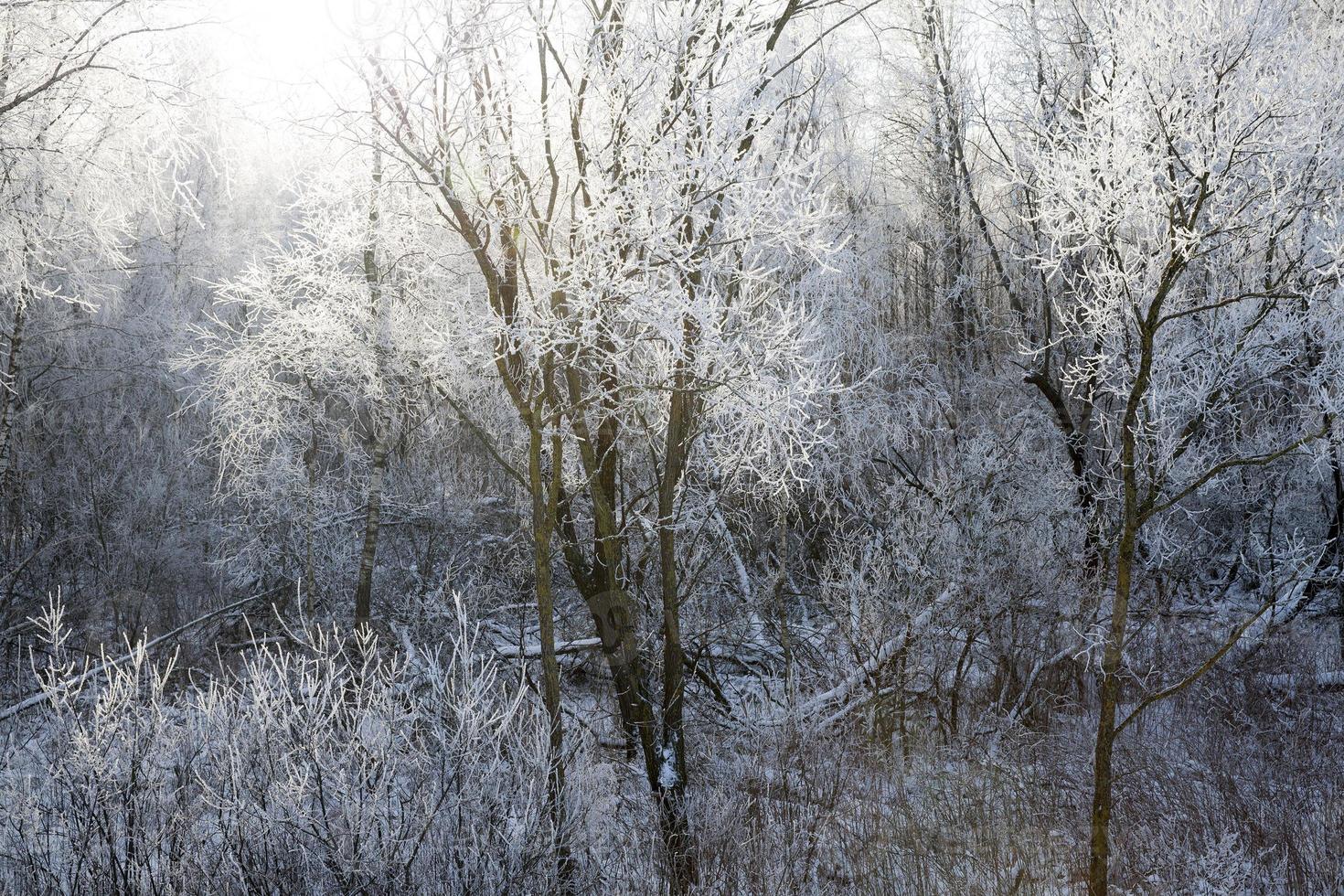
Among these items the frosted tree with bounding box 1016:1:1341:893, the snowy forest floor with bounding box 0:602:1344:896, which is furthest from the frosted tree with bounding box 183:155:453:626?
the frosted tree with bounding box 1016:1:1341:893

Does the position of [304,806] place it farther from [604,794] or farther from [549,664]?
[604,794]

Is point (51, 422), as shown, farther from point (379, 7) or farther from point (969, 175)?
point (969, 175)

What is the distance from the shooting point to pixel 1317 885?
6.01 metres

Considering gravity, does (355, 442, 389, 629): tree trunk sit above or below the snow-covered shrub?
above

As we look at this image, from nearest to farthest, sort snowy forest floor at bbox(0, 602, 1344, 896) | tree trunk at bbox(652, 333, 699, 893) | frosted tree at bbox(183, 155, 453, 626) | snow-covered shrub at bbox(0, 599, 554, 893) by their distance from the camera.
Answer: snow-covered shrub at bbox(0, 599, 554, 893) → snowy forest floor at bbox(0, 602, 1344, 896) → tree trunk at bbox(652, 333, 699, 893) → frosted tree at bbox(183, 155, 453, 626)

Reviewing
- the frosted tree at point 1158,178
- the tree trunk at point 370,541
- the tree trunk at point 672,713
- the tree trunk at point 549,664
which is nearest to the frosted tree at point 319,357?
the tree trunk at point 370,541

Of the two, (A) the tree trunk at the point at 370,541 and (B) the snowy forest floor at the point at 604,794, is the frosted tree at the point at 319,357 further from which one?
(B) the snowy forest floor at the point at 604,794

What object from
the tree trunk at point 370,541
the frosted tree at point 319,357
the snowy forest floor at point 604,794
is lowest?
the snowy forest floor at point 604,794

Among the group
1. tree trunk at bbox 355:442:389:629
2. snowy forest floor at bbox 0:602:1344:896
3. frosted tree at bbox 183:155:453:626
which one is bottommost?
snowy forest floor at bbox 0:602:1344:896

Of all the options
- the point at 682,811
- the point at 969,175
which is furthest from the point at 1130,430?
the point at 969,175

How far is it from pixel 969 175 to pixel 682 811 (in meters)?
10.8

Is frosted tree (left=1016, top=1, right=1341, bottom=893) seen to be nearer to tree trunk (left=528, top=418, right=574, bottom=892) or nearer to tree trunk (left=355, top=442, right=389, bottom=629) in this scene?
tree trunk (left=528, top=418, right=574, bottom=892)

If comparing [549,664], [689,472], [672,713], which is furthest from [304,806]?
[689,472]

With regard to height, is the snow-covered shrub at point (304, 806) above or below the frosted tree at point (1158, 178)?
below
